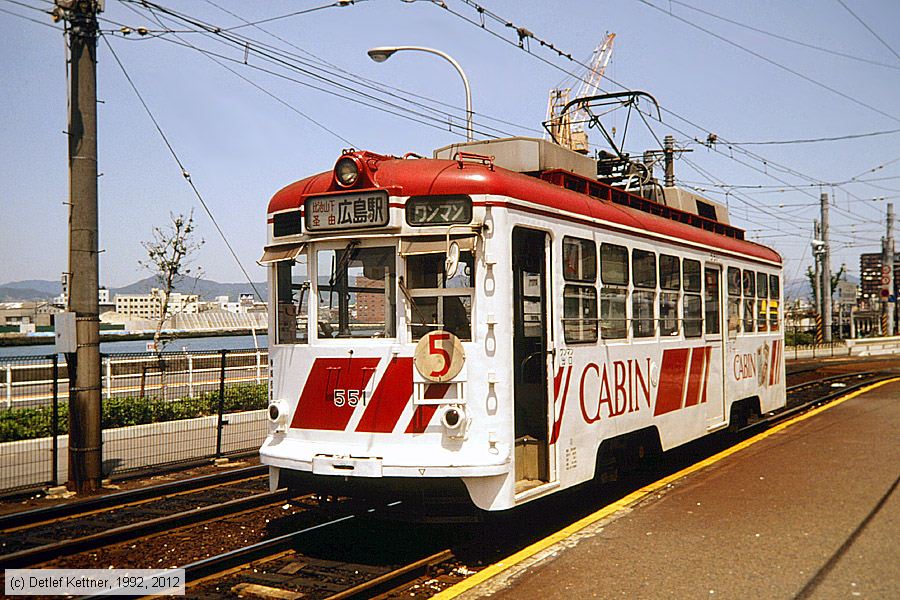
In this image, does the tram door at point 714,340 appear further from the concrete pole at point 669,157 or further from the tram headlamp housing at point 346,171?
the concrete pole at point 669,157

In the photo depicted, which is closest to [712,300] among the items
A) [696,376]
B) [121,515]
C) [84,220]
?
[696,376]

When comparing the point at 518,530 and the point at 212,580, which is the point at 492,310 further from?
the point at 212,580

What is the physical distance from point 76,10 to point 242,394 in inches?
357

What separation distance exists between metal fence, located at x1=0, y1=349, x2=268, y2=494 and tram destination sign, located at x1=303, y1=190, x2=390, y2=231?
4.94m

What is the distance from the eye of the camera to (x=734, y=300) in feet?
38.8

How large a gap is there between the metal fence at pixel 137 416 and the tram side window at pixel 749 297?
7.66 metres

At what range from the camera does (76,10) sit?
1058cm

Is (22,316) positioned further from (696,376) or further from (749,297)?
(696,376)

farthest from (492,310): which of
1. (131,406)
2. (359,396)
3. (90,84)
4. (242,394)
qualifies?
(242,394)

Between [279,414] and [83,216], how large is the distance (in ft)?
16.7

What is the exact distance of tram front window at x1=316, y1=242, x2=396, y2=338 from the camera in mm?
6945

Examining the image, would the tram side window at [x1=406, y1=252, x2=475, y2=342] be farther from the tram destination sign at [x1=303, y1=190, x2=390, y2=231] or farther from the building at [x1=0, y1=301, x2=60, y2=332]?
the building at [x1=0, y1=301, x2=60, y2=332]

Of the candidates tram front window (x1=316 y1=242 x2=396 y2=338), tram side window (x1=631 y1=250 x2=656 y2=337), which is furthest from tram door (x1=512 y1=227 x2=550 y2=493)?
tram side window (x1=631 y1=250 x2=656 y2=337)

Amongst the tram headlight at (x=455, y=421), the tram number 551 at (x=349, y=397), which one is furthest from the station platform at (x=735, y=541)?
the tram number 551 at (x=349, y=397)
